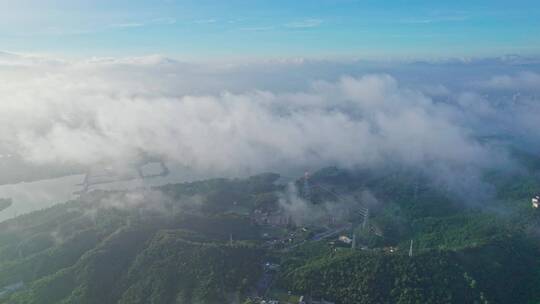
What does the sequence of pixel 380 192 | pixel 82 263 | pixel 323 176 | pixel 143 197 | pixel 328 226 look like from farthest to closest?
pixel 323 176 < pixel 380 192 < pixel 143 197 < pixel 328 226 < pixel 82 263

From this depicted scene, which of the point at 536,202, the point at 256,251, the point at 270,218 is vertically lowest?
the point at 270,218

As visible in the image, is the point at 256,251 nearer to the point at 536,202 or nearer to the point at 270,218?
the point at 270,218

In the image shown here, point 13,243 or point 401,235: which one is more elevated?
point 13,243

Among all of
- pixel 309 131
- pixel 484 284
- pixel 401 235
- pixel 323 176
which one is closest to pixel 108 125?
pixel 309 131

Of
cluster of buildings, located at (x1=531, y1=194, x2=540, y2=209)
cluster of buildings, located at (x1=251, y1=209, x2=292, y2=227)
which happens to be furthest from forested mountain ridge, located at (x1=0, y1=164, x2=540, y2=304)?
cluster of buildings, located at (x1=531, y1=194, x2=540, y2=209)

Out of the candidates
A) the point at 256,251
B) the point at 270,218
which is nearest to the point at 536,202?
the point at 270,218

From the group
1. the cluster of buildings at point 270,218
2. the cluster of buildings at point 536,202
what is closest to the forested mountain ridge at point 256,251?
the cluster of buildings at point 270,218

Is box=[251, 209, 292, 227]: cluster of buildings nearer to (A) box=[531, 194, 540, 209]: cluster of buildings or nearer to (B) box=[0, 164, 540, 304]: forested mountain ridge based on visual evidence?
(B) box=[0, 164, 540, 304]: forested mountain ridge

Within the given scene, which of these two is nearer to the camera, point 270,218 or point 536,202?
point 536,202

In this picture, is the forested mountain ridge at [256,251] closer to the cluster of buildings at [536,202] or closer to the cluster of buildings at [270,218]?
the cluster of buildings at [270,218]

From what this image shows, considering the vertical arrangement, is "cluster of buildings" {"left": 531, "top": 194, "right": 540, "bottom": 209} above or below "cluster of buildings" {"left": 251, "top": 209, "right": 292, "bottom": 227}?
above

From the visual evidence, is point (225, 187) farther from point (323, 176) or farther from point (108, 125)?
point (108, 125)
